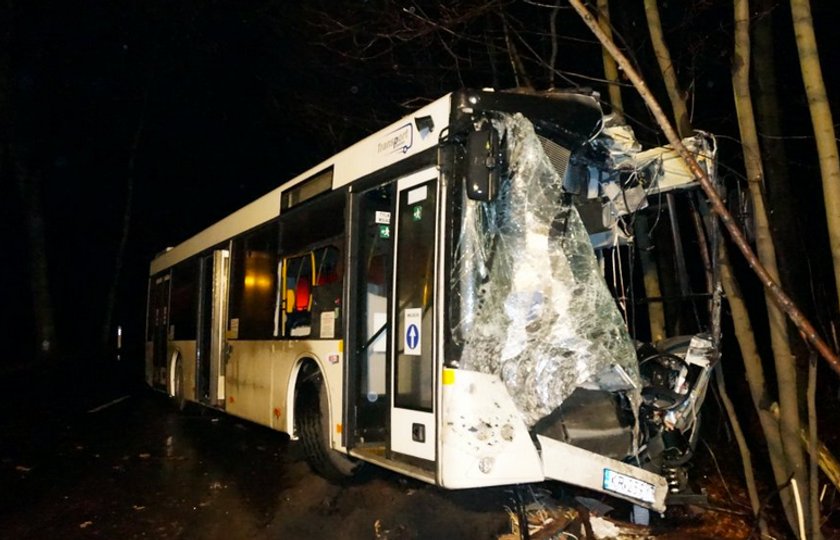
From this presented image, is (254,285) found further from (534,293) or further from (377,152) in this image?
(534,293)

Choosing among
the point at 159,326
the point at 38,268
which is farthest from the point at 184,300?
the point at 38,268

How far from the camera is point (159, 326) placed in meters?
13.9

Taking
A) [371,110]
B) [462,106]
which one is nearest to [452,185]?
[462,106]

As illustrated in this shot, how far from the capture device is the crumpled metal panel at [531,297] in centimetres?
446

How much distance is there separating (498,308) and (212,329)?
21.0 feet

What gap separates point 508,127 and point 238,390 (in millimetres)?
5635

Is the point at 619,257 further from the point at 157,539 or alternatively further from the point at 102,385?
the point at 102,385

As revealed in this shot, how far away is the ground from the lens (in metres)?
5.51

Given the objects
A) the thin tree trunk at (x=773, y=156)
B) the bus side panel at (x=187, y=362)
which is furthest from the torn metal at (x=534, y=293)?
the bus side panel at (x=187, y=362)

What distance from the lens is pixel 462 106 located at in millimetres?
4641

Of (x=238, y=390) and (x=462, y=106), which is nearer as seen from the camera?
(x=462, y=106)

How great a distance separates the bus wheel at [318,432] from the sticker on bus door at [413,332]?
1.57 m

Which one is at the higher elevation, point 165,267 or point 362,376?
point 165,267

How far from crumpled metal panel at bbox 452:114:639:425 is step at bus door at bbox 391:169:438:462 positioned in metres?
0.33
